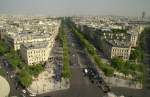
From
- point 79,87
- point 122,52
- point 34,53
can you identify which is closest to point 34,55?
point 34,53

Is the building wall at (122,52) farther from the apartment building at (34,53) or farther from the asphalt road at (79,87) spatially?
the apartment building at (34,53)

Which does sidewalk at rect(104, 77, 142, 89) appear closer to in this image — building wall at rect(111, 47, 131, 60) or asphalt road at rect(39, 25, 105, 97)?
asphalt road at rect(39, 25, 105, 97)

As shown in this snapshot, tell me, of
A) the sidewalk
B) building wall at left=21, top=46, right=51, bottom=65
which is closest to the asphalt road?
the sidewalk

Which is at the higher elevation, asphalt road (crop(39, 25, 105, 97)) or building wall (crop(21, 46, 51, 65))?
building wall (crop(21, 46, 51, 65))

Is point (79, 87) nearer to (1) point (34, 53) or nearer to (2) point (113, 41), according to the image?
(1) point (34, 53)

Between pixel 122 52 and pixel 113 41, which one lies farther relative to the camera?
pixel 113 41

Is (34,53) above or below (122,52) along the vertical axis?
above

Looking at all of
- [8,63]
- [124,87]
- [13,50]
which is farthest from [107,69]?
[13,50]

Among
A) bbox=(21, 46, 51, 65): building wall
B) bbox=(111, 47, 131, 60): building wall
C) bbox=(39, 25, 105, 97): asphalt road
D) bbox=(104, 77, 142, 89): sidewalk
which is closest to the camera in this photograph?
bbox=(39, 25, 105, 97): asphalt road

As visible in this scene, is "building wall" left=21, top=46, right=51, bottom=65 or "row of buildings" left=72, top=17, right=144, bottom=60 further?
"row of buildings" left=72, top=17, right=144, bottom=60

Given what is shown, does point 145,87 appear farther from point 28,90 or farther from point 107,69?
point 28,90

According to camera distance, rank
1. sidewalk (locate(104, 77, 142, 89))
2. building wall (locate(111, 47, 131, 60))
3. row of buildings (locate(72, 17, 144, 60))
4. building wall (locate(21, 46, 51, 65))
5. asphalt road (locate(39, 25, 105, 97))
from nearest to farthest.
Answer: asphalt road (locate(39, 25, 105, 97)) < sidewalk (locate(104, 77, 142, 89)) < building wall (locate(21, 46, 51, 65)) < building wall (locate(111, 47, 131, 60)) < row of buildings (locate(72, 17, 144, 60))
